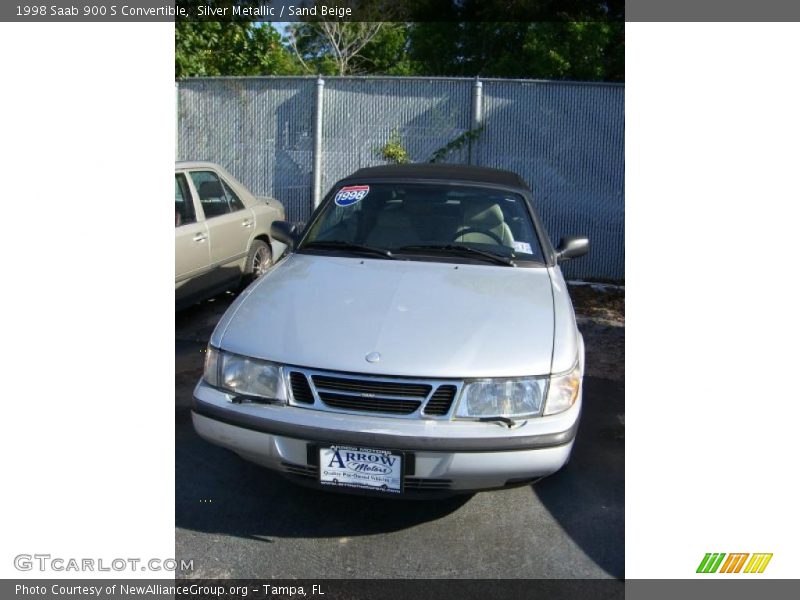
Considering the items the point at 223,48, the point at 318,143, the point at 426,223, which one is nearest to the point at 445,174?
the point at 426,223

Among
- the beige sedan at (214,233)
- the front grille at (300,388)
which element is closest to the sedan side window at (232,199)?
the beige sedan at (214,233)

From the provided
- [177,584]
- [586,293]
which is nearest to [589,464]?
[177,584]

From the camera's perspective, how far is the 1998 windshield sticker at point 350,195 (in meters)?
4.61

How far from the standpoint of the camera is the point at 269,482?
12.2ft

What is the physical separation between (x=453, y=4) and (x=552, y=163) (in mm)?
10124

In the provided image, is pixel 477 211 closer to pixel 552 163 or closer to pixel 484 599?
pixel 484 599

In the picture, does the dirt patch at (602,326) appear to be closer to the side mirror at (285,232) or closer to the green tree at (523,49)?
the side mirror at (285,232)

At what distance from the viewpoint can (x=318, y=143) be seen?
916 centimetres

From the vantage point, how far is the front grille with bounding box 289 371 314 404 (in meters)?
3.06

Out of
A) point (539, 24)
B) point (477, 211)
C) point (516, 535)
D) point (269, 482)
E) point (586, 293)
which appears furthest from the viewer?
point (539, 24)

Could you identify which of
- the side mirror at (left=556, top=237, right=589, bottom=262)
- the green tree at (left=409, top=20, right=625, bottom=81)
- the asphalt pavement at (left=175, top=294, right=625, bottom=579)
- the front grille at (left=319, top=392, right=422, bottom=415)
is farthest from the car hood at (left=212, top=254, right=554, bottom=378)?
the green tree at (left=409, top=20, right=625, bottom=81)

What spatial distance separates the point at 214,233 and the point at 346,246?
2529 mm

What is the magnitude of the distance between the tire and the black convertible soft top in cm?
234

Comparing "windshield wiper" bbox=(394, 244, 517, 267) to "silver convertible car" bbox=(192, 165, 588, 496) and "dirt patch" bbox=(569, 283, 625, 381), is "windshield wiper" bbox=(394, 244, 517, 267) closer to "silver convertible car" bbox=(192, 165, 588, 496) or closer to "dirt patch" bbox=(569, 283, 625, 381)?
"silver convertible car" bbox=(192, 165, 588, 496)
